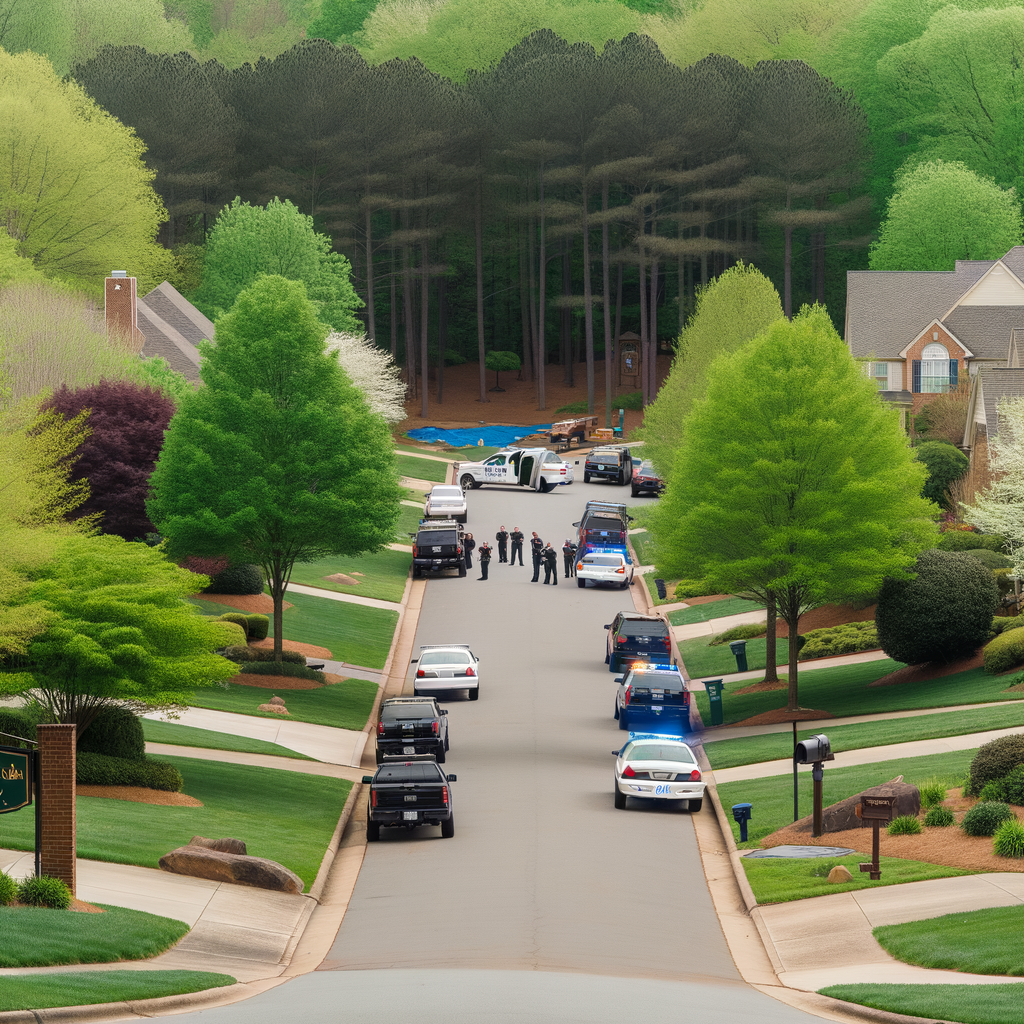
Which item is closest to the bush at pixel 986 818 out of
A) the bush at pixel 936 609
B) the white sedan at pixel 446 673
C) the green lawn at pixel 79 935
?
the green lawn at pixel 79 935

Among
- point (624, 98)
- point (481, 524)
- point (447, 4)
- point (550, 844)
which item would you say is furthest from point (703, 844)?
point (447, 4)

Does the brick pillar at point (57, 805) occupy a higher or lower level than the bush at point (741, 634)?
higher

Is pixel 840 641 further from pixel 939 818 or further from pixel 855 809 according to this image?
pixel 939 818

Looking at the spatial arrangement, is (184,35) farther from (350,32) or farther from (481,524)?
(481,524)

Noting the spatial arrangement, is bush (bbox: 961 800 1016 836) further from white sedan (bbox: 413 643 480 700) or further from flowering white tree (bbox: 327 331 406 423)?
flowering white tree (bbox: 327 331 406 423)

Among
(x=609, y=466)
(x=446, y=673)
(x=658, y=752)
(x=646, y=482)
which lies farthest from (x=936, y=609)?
(x=609, y=466)

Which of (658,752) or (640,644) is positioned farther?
(640,644)

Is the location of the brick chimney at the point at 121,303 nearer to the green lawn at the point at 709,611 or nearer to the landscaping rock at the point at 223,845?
the green lawn at the point at 709,611
